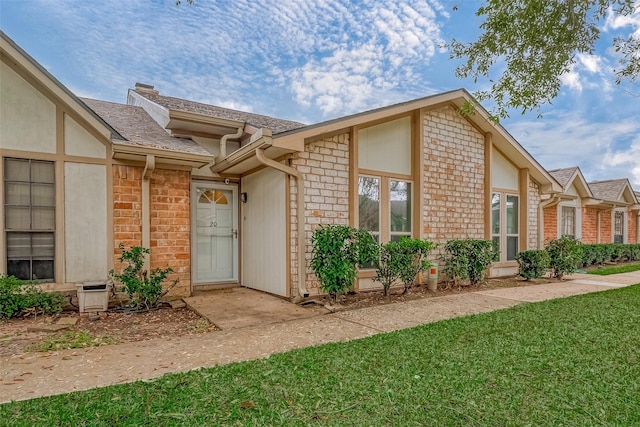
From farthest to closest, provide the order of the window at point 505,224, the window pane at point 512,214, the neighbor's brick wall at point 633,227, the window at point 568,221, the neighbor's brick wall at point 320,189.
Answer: the neighbor's brick wall at point 633,227 → the window at point 568,221 → the window pane at point 512,214 → the window at point 505,224 → the neighbor's brick wall at point 320,189

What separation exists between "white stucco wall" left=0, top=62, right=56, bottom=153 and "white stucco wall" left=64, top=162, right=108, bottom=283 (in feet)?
1.75

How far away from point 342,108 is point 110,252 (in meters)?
13.1

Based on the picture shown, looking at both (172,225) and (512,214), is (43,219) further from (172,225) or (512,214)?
(512,214)

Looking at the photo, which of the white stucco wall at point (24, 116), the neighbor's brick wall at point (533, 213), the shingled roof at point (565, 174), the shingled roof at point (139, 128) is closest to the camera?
the white stucco wall at point (24, 116)

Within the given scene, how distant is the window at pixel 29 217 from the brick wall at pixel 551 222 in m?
14.9

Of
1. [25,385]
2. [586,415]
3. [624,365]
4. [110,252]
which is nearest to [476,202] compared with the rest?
[624,365]

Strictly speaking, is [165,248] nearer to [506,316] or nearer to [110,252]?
[110,252]

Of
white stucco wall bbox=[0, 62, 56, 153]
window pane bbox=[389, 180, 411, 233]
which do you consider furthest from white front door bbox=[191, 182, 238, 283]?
window pane bbox=[389, 180, 411, 233]

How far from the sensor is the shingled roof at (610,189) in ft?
55.4

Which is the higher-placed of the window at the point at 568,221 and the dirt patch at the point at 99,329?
the window at the point at 568,221

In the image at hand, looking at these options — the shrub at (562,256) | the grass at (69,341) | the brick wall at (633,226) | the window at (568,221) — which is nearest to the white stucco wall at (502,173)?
the shrub at (562,256)

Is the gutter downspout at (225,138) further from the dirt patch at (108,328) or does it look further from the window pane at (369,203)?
the dirt patch at (108,328)

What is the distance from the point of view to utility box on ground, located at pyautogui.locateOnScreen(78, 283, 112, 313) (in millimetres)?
5586

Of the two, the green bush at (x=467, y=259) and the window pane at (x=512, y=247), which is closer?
the green bush at (x=467, y=259)
